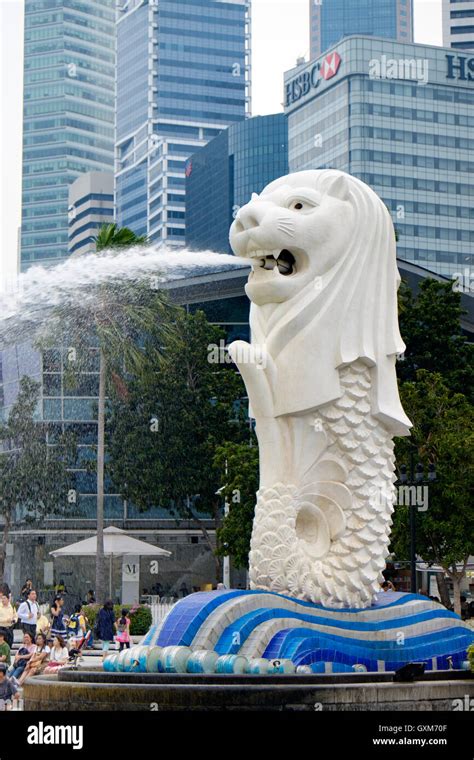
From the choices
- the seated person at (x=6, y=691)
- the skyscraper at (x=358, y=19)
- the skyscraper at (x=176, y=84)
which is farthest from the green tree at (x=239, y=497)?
the skyscraper at (x=358, y=19)

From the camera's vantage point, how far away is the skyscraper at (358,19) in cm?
19000

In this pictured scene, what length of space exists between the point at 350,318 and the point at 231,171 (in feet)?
399

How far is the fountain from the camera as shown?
678 inches

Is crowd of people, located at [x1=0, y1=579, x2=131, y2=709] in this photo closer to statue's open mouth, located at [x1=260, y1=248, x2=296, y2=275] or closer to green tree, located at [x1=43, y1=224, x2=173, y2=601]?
statue's open mouth, located at [x1=260, y1=248, x2=296, y2=275]

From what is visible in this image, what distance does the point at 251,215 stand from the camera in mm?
17812

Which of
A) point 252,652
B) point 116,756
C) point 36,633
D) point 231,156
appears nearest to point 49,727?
point 116,756

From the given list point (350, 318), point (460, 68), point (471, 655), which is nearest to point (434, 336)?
point (350, 318)

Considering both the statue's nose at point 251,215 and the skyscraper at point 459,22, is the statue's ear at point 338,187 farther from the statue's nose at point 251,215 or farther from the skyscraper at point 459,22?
the skyscraper at point 459,22

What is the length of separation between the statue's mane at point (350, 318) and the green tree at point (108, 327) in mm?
19753

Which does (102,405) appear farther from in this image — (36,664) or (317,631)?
(317,631)

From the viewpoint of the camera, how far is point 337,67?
353 feet

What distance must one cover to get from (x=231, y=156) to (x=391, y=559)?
355 ft

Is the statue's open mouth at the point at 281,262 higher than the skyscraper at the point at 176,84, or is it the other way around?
the skyscraper at the point at 176,84

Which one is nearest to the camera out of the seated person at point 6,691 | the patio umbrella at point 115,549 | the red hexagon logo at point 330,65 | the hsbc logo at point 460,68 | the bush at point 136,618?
the seated person at point 6,691
